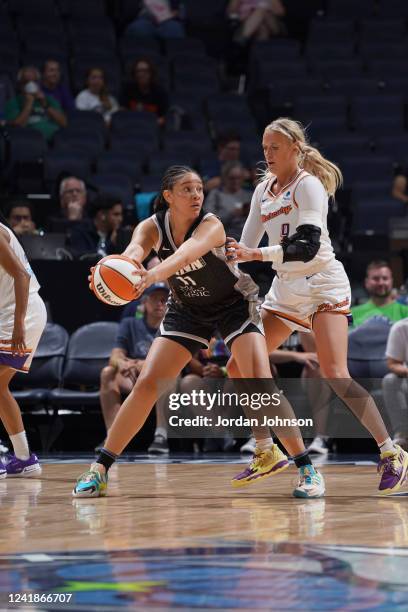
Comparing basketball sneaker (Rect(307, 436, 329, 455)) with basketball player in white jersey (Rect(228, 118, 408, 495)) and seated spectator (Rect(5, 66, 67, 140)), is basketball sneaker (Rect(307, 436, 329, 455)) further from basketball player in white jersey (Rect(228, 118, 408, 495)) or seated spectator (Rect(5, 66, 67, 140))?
seated spectator (Rect(5, 66, 67, 140))

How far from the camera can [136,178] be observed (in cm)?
1134

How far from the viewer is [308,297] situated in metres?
5.23

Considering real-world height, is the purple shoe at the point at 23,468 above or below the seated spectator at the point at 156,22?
below

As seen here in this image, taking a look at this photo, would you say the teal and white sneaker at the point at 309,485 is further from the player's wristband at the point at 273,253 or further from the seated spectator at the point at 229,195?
the seated spectator at the point at 229,195

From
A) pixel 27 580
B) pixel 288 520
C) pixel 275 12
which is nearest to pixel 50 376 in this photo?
pixel 288 520

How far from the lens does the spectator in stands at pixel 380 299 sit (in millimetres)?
8492

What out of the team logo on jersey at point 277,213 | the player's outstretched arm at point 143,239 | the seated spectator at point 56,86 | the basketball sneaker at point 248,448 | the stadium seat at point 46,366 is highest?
A: the seated spectator at point 56,86

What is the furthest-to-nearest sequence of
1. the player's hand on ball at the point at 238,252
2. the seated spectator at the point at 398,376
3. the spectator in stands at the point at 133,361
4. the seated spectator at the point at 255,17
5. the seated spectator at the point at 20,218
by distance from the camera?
the seated spectator at the point at 255,17, the seated spectator at the point at 20,218, the spectator in stands at the point at 133,361, the seated spectator at the point at 398,376, the player's hand on ball at the point at 238,252

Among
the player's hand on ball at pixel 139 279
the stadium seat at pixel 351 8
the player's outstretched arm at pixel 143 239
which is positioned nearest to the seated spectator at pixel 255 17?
the stadium seat at pixel 351 8

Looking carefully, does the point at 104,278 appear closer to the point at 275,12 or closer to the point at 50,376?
the point at 50,376

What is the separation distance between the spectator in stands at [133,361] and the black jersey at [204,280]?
283 centimetres

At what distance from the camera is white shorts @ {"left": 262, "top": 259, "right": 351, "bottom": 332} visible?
17.2 feet

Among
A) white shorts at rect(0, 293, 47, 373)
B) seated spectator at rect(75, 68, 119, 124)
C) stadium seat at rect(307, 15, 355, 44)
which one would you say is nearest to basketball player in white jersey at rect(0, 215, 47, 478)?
white shorts at rect(0, 293, 47, 373)

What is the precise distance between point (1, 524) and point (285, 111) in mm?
9346
